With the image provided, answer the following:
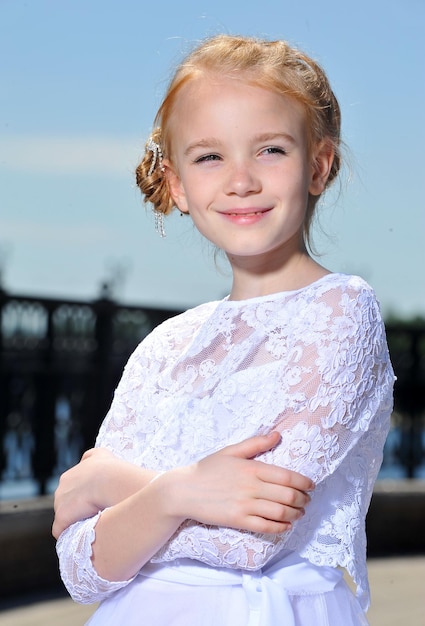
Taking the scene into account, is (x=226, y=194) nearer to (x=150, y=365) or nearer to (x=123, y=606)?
(x=150, y=365)

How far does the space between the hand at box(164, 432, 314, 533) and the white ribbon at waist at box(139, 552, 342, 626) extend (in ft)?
0.45

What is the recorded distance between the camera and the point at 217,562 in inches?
57.1

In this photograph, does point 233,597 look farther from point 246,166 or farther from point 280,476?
point 246,166

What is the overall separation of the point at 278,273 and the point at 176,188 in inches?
10.9

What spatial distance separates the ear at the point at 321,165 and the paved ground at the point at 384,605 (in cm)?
258

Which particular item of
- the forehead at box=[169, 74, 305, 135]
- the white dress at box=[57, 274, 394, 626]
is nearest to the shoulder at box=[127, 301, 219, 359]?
the white dress at box=[57, 274, 394, 626]

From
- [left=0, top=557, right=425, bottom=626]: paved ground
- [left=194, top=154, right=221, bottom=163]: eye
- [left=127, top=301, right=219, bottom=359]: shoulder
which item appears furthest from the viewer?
[left=0, top=557, right=425, bottom=626]: paved ground

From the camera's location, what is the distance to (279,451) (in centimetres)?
143

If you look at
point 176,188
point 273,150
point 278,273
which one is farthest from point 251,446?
point 176,188

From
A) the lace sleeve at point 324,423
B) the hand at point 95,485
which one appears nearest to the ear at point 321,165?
the lace sleeve at point 324,423

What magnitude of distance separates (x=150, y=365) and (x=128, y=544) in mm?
378

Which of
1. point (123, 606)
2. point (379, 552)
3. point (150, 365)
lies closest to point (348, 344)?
point (150, 365)

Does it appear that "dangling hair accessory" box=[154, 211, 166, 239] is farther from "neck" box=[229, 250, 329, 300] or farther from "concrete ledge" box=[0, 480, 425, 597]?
"concrete ledge" box=[0, 480, 425, 597]

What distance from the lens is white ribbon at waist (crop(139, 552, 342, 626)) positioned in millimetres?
1464
